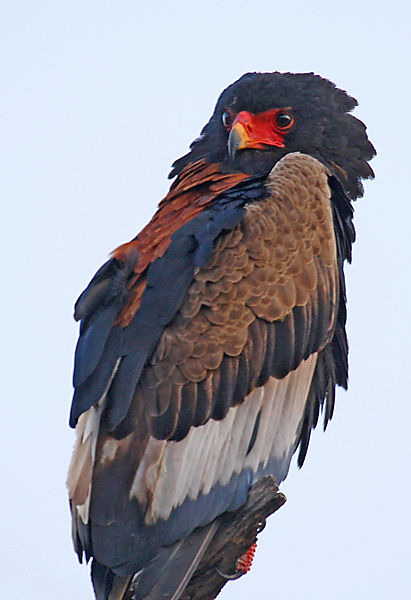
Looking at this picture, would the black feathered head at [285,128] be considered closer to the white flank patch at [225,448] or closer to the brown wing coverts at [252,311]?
the brown wing coverts at [252,311]

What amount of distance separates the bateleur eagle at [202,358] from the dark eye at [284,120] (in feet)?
1.28

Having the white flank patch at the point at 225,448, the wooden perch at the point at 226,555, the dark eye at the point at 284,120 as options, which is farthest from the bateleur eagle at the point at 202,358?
the dark eye at the point at 284,120

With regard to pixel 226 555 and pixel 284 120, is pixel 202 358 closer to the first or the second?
pixel 226 555

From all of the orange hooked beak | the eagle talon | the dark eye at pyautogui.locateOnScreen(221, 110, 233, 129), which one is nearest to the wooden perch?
the eagle talon

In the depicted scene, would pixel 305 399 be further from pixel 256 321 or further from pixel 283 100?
pixel 283 100

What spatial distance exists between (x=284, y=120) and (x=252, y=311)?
181 centimetres

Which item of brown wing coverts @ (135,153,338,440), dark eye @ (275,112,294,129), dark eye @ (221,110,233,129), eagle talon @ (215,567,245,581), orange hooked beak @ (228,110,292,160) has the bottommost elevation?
eagle talon @ (215,567,245,581)

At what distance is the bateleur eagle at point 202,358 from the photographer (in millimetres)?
6746

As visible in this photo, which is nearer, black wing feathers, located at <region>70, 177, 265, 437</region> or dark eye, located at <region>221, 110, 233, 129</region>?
black wing feathers, located at <region>70, 177, 265, 437</region>

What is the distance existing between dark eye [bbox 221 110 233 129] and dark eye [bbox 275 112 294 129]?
334 millimetres

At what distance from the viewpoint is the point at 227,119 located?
854 centimetres

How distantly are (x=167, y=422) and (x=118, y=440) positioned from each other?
293 millimetres

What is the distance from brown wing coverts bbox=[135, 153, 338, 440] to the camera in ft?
22.6

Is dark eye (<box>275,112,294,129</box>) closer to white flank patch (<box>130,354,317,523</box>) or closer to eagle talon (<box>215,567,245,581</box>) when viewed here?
white flank patch (<box>130,354,317,523</box>)
